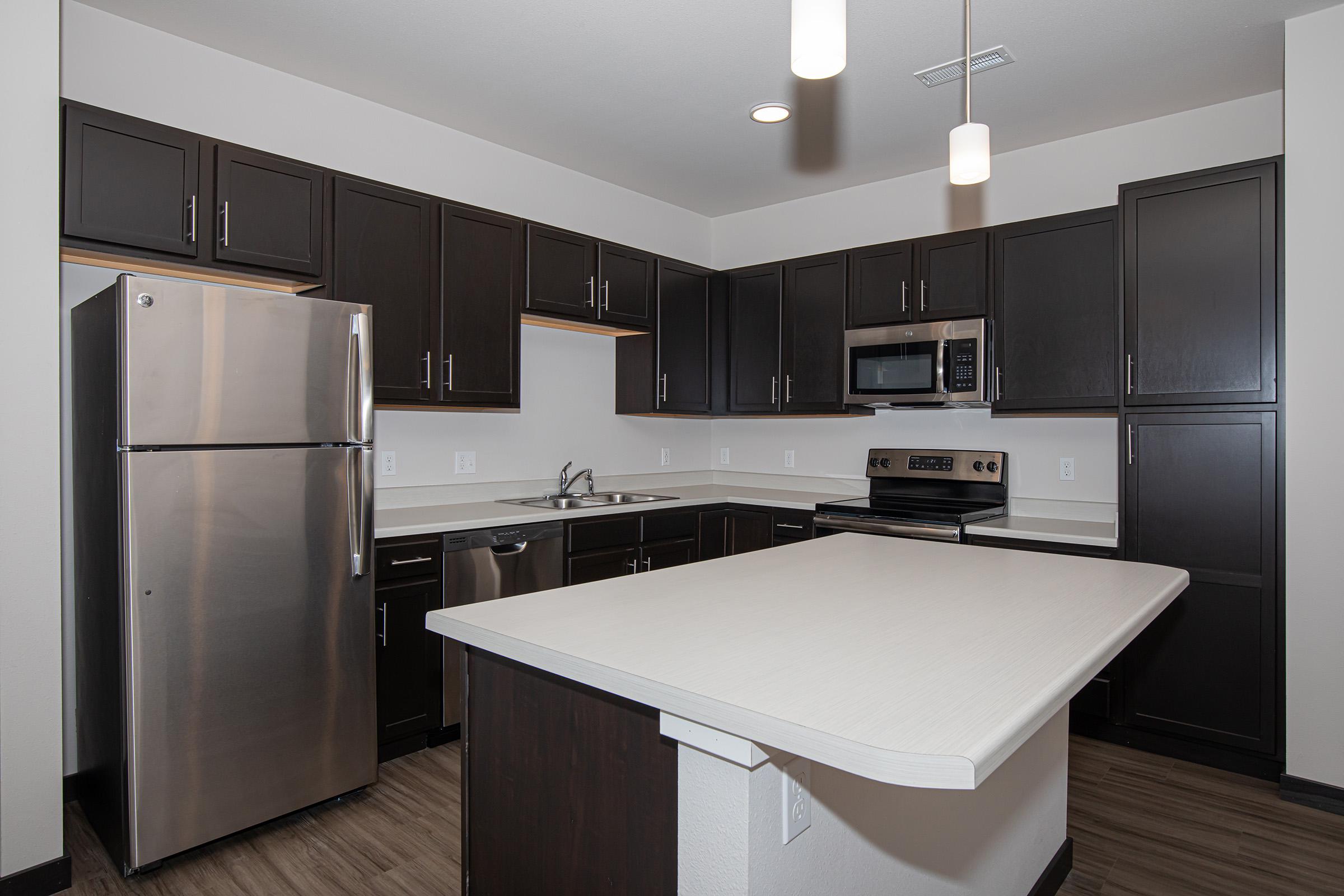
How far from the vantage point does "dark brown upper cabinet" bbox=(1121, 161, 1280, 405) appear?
2.70m

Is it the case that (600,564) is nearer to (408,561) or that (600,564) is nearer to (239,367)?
(408,561)

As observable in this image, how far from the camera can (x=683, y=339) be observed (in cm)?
440

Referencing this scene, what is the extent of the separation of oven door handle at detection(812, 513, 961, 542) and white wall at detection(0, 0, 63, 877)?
9.78ft

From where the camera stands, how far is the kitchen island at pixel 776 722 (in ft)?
3.21

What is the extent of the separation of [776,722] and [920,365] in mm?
3094

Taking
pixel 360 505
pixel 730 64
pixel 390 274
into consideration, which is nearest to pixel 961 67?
pixel 730 64

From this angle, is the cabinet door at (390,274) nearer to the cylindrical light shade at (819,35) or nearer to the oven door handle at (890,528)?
the oven door handle at (890,528)

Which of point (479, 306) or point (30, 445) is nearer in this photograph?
point (30, 445)

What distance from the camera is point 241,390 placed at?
224 cm

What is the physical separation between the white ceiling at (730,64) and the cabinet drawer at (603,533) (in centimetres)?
185

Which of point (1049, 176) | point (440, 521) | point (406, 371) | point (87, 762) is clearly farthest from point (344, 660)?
point (1049, 176)

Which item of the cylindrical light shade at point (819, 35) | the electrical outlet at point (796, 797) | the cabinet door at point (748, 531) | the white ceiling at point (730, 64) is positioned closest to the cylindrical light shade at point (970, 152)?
the cylindrical light shade at point (819, 35)

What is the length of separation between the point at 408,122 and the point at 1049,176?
10.1ft

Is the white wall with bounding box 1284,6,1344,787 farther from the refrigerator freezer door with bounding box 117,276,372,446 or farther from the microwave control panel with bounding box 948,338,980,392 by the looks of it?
the refrigerator freezer door with bounding box 117,276,372,446
